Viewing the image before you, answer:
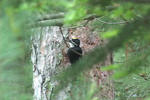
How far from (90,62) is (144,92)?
3108mm

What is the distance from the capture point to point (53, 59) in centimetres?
427

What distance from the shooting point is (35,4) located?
1301mm

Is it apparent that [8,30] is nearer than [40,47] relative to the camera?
Yes

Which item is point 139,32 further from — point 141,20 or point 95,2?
point 95,2

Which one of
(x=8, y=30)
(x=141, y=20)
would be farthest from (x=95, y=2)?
(x=8, y=30)

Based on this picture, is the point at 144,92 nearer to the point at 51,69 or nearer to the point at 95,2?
the point at 51,69

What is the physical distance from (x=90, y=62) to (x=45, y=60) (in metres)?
3.02

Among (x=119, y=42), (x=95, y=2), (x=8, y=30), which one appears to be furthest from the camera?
(x=95, y=2)

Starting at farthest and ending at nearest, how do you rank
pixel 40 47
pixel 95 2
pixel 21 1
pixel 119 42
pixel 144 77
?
pixel 40 47 < pixel 144 77 < pixel 95 2 < pixel 119 42 < pixel 21 1

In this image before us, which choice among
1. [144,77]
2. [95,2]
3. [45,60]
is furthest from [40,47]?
[95,2]

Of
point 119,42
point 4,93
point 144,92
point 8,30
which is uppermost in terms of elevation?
point 8,30

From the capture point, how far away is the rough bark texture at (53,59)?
4.26 meters

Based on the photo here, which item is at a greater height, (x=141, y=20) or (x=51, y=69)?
(x=141, y=20)

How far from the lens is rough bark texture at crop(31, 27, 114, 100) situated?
426 centimetres
